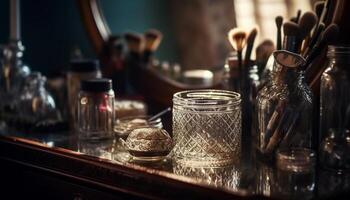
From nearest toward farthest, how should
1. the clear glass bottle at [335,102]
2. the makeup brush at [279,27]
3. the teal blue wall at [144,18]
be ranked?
the clear glass bottle at [335,102] → the makeup brush at [279,27] → the teal blue wall at [144,18]

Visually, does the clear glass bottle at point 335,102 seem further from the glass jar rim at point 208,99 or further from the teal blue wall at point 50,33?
the teal blue wall at point 50,33

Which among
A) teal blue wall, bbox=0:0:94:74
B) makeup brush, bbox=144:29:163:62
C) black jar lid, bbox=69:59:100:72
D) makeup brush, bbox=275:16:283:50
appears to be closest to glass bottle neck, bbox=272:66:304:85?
makeup brush, bbox=275:16:283:50

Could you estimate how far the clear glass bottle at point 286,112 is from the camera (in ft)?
2.99

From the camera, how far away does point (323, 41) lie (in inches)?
36.6

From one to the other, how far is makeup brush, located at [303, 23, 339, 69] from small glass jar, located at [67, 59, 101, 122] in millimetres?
436

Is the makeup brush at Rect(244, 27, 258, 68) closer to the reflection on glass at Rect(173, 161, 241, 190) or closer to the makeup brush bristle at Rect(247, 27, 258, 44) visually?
the makeup brush bristle at Rect(247, 27, 258, 44)

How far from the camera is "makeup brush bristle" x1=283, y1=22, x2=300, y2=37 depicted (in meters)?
0.94

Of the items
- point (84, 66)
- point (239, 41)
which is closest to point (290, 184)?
point (239, 41)

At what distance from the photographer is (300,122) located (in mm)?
918

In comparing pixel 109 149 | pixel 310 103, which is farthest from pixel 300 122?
pixel 109 149

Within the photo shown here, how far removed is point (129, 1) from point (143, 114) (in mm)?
439

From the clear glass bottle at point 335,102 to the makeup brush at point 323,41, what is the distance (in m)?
0.02

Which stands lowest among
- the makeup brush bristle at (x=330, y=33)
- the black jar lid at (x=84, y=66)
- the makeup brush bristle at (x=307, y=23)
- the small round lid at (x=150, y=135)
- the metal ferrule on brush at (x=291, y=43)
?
the small round lid at (x=150, y=135)

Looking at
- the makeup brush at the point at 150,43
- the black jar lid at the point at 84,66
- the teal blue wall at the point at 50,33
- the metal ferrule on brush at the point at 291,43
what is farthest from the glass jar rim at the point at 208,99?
the teal blue wall at the point at 50,33
